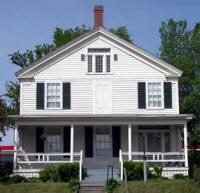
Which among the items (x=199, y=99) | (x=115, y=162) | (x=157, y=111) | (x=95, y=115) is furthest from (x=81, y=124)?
(x=199, y=99)

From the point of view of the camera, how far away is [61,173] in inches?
827

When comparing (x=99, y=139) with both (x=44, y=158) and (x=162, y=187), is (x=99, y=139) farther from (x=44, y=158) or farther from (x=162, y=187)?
(x=162, y=187)

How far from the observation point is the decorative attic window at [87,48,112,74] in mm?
25281

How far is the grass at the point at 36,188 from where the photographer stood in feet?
61.3

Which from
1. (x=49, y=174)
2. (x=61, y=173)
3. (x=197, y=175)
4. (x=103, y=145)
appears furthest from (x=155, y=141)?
(x=49, y=174)

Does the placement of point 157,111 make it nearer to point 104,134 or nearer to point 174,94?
point 174,94

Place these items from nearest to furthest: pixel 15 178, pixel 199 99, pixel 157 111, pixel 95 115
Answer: pixel 15 178 → pixel 95 115 → pixel 157 111 → pixel 199 99

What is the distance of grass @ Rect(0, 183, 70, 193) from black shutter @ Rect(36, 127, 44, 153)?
4.96 meters

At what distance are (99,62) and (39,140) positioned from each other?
19.0 ft

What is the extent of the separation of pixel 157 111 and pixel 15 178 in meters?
8.96

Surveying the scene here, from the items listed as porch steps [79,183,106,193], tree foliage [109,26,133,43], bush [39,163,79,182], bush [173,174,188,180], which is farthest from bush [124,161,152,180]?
tree foliage [109,26,133,43]

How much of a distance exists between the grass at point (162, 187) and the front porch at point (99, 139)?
3741 mm

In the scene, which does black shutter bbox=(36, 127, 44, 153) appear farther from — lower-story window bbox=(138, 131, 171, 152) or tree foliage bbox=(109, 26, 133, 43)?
tree foliage bbox=(109, 26, 133, 43)

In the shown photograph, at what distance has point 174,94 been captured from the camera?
82.6 ft
